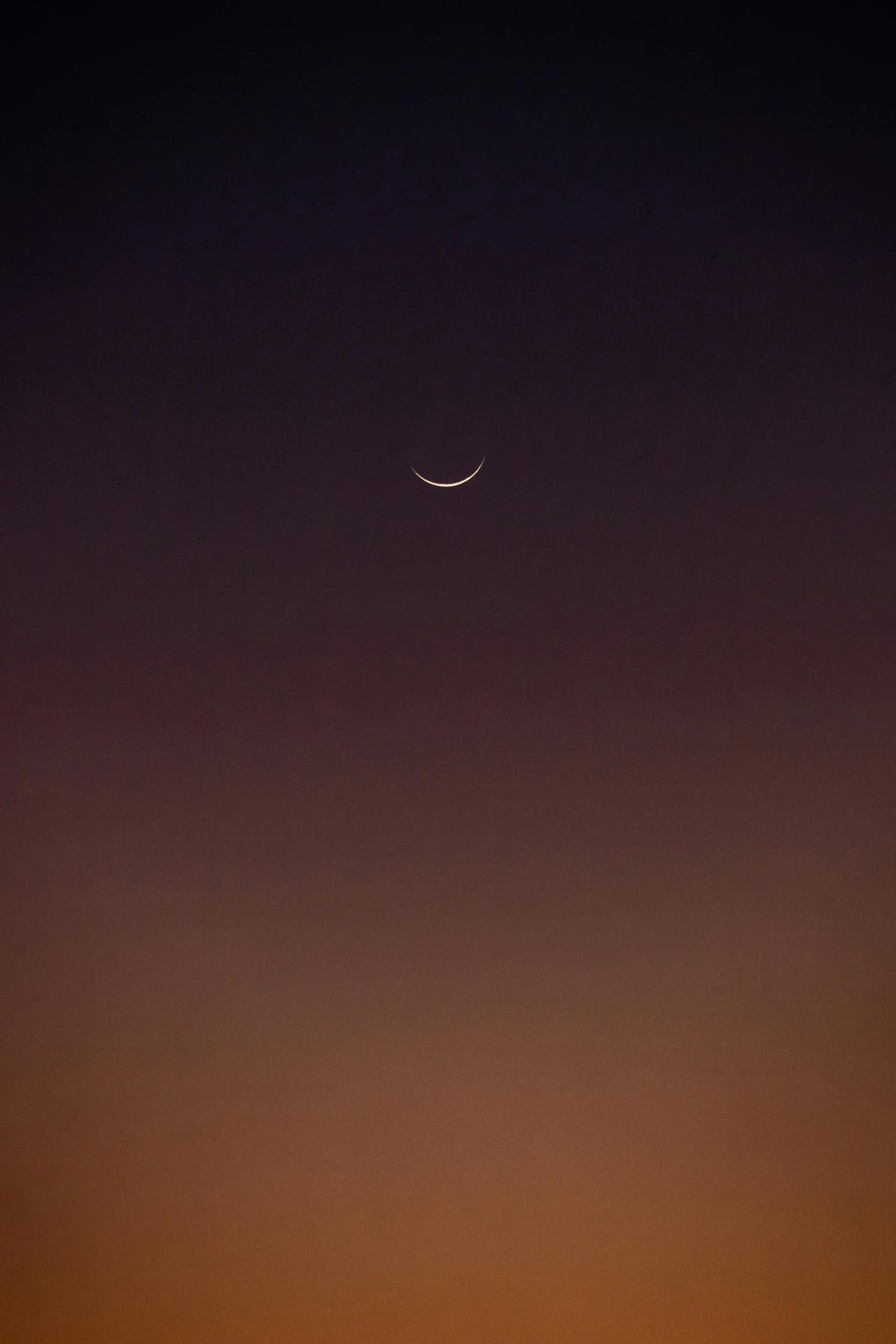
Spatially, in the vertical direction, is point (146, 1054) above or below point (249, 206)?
below

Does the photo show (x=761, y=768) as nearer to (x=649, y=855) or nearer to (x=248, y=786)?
(x=649, y=855)

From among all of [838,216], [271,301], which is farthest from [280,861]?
[838,216]

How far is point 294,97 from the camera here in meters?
1.65

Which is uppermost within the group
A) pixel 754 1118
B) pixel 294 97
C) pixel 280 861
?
pixel 294 97

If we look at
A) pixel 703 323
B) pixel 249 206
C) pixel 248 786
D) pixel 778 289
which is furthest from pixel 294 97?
pixel 248 786

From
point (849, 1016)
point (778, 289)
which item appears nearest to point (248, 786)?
point (849, 1016)

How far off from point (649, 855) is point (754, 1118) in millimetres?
557

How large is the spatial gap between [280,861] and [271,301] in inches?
43.6

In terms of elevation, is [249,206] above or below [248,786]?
above

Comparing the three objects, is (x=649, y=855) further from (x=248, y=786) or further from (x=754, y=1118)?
(x=248, y=786)

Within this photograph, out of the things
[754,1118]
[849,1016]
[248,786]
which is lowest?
[754,1118]

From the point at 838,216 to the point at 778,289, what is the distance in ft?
0.54

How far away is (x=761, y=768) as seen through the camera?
172 centimetres

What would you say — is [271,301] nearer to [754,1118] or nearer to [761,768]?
[761,768]
